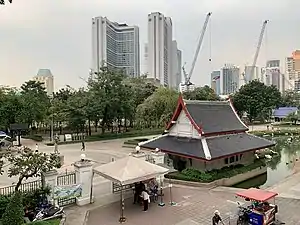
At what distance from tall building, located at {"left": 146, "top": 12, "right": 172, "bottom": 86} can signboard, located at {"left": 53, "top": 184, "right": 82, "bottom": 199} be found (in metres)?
98.6

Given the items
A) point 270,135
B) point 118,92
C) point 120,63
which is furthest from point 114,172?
point 120,63

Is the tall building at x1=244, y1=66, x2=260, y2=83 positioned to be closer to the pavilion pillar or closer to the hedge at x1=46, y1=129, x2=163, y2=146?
the hedge at x1=46, y1=129, x2=163, y2=146

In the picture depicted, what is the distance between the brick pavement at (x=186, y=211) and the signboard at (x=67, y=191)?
3.77 ft

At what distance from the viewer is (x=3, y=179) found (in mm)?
19484

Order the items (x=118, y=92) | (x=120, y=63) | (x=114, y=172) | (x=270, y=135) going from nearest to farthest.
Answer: (x=114, y=172) < (x=118, y=92) < (x=270, y=135) < (x=120, y=63)

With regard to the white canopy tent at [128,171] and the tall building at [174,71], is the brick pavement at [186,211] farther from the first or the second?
the tall building at [174,71]

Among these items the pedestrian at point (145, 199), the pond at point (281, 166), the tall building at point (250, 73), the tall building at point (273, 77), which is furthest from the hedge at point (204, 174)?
the tall building at point (273, 77)

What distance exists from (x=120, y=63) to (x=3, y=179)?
9633 centimetres

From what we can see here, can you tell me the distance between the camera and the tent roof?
1268 centimetres

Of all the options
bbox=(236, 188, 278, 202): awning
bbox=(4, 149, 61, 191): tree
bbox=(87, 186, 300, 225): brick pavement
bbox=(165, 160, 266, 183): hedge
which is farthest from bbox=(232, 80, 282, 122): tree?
bbox=(4, 149, 61, 191): tree

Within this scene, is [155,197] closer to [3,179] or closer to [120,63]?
[3,179]

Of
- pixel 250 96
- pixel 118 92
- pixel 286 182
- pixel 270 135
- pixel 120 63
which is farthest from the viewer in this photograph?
pixel 120 63

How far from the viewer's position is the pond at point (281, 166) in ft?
67.3

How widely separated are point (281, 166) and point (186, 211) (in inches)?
613
